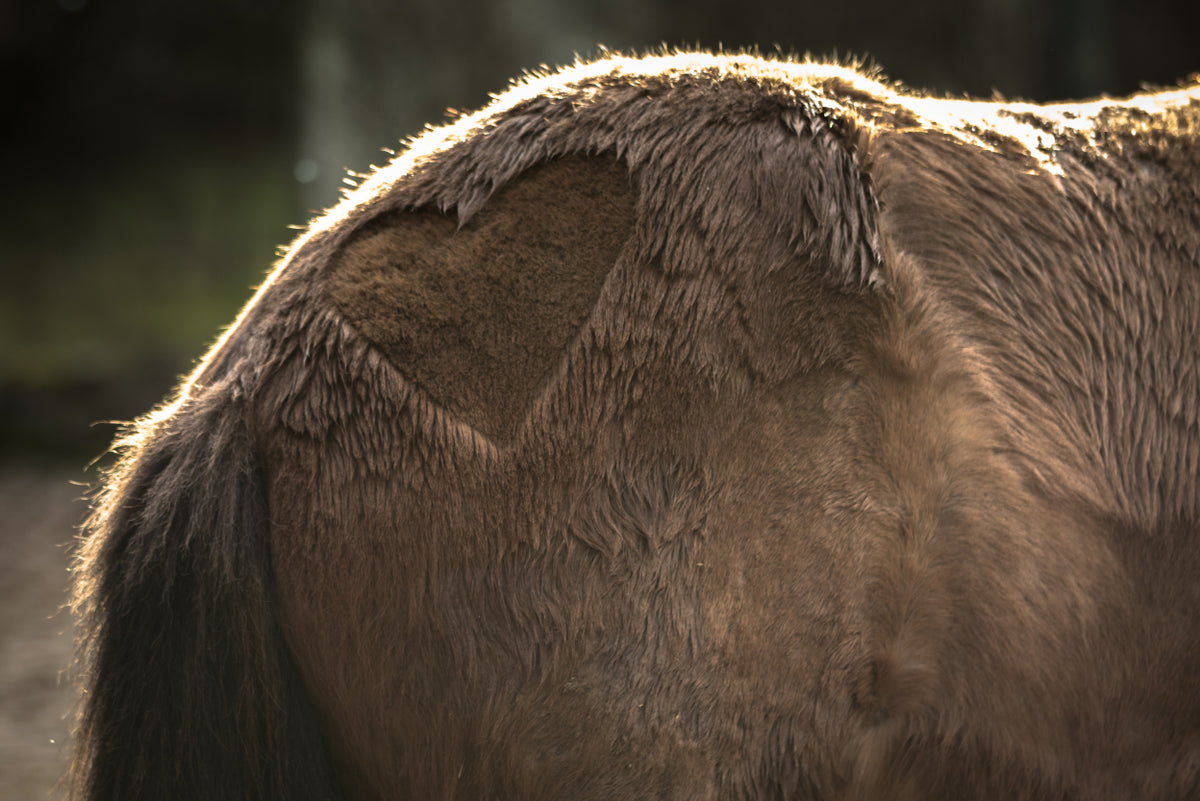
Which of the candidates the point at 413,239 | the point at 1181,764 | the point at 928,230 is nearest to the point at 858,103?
the point at 928,230

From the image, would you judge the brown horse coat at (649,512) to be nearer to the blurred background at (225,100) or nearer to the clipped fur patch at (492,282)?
the clipped fur patch at (492,282)

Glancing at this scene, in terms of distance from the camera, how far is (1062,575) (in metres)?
1.33

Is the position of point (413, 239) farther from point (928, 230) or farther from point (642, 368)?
point (928, 230)

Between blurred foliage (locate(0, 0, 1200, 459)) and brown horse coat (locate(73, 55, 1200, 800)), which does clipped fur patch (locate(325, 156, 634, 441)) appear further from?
blurred foliage (locate(0, 0, 1200, 459))

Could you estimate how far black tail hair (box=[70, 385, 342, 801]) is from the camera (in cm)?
123

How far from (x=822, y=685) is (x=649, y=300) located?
1.96ft

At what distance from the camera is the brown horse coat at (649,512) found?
1.25 metres

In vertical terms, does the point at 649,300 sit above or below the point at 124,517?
above

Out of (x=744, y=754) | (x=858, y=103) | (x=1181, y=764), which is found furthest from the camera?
(x=858, y=103)

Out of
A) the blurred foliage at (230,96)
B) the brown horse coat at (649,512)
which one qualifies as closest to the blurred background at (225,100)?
the blurred foliage at (230,96)

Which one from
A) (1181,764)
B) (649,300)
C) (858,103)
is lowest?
(1181,764)

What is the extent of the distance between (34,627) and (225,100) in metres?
4.89

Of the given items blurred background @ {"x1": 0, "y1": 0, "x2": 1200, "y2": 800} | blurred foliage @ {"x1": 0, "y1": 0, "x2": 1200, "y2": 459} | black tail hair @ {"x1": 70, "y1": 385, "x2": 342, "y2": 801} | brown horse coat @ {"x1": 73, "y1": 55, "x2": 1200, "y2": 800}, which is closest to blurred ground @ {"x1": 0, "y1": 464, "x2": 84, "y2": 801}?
blurred background @ {"x1": 0, "y1": 0, "x2": 1200, "y2": 800}

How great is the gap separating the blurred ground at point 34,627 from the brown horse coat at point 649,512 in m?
1.21
